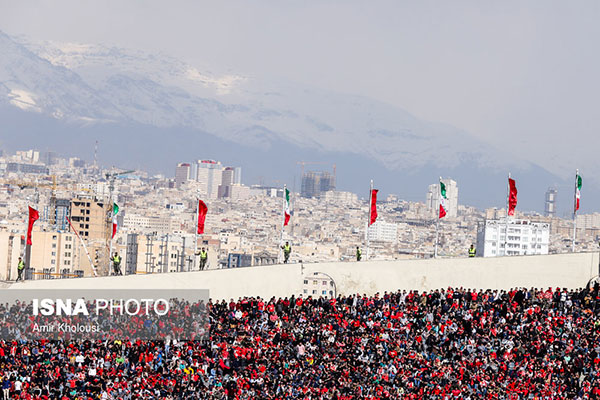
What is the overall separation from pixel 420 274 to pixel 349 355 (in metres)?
8.04

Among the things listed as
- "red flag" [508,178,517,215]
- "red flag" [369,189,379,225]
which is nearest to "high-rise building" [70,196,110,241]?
"red flag" [369,189,379,225]

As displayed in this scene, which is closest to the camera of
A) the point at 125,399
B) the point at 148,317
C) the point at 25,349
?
the point at 125,399

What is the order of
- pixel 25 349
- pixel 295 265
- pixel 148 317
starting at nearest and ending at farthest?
pixel 25 349, pixel 148 317, pixel 295 265

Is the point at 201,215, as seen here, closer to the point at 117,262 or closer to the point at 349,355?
the point at 117,262

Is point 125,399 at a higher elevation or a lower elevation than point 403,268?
lower

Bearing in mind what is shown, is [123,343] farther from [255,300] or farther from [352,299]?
[352,299]

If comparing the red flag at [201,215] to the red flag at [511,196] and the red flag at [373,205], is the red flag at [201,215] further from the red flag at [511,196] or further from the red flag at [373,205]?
the red flag at [511,196]

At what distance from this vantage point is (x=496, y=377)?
3450cm

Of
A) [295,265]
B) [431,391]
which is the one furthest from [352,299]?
[431,391]

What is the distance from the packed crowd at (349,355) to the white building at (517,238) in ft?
459

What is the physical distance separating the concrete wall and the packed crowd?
184 cm

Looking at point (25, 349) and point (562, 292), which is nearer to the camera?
point (25, 349)

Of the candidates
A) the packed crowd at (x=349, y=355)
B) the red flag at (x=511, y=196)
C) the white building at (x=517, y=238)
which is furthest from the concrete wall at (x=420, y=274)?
the white building at (x=517, y=238)

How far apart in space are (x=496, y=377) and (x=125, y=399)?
12.0 meters
